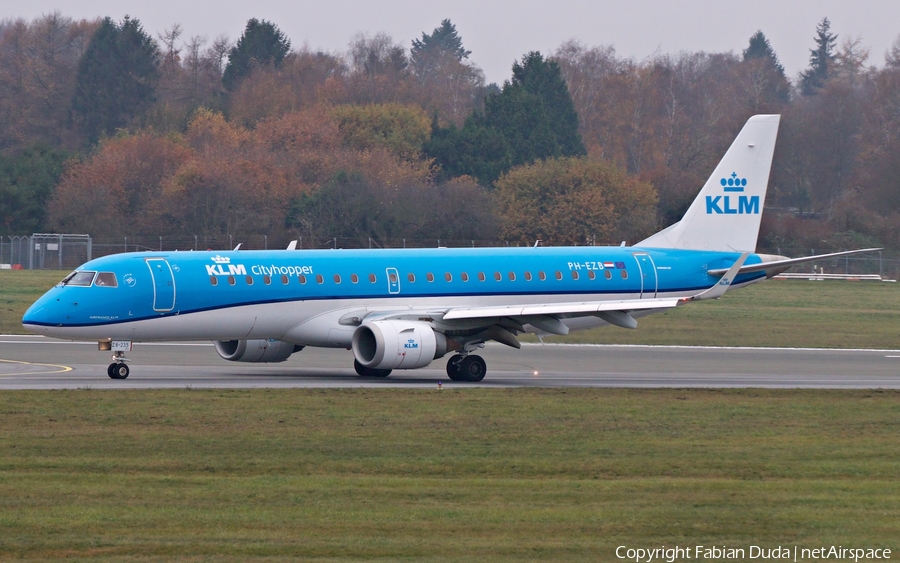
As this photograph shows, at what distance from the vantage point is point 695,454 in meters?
20.2

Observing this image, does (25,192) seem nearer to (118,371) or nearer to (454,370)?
(118,371)

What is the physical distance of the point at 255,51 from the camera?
12875 cm

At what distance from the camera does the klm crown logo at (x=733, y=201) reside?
3906cm

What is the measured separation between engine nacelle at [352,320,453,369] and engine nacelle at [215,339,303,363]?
2.63 m

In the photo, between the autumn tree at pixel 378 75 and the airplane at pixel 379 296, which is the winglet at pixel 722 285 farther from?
the autumn tree at pixel 378 75

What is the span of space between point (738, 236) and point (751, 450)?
19.2 m

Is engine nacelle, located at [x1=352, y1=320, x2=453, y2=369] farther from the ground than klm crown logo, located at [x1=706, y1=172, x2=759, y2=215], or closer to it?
closer to it

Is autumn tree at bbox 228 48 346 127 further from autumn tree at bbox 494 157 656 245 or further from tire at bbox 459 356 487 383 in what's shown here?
tire at bbox 459 356 487 383

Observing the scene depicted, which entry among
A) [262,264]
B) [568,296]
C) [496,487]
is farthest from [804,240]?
[496,487]

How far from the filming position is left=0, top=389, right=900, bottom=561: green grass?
542 inches

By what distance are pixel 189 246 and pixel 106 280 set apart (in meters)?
42.5

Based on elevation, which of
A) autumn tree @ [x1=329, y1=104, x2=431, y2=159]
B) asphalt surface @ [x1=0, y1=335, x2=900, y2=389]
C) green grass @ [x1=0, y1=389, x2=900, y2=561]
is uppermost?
autumn tree @ [x1=329, y1=104, x2=431, y2=159]

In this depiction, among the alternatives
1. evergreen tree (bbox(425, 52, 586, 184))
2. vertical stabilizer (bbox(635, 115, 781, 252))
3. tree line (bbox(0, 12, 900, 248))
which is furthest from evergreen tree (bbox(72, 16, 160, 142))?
vertical stabilizer (bbox(635, 115, 781, 252))

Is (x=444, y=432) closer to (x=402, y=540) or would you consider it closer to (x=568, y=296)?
(x=402, y=540)
